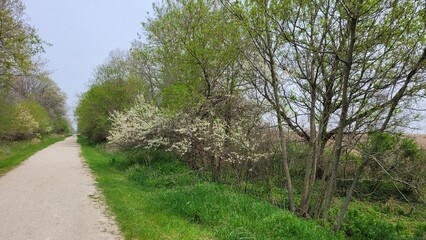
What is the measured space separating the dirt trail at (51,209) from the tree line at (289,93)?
12.5 ft

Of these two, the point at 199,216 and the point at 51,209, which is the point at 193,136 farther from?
the point at 51,209

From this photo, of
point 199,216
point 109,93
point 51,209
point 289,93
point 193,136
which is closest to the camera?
point 199,216

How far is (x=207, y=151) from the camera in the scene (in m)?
12.2

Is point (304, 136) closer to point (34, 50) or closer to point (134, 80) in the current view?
point (34, 50)

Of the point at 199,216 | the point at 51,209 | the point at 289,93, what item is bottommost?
the point at 51,209

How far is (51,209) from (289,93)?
290 inches

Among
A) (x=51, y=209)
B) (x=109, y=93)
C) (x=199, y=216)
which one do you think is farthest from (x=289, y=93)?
(x=109, y=93)

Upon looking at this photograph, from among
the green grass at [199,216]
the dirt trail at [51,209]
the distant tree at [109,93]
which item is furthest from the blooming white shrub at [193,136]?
the distant tree at [109,93]

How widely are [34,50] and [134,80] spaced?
1635 centimetres

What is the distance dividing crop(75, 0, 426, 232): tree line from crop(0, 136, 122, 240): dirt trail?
3.82 meters

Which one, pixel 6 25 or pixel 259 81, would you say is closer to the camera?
pixel 259 81

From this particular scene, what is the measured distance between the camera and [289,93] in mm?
10664

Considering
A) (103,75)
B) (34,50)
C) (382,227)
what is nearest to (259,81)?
(382,227)

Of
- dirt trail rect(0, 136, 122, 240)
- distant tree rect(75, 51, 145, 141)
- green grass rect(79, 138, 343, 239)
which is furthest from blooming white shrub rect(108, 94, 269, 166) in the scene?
distant tree rect(75, 51, 145, 141)
